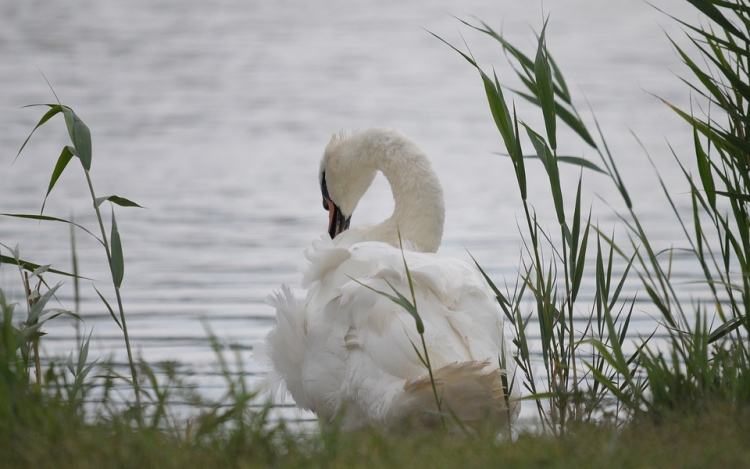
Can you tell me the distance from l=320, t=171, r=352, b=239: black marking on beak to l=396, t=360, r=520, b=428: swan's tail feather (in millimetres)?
2622

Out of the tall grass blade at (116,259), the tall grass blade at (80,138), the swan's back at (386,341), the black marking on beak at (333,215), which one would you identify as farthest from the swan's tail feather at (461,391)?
the black marking on beak at (333,215)

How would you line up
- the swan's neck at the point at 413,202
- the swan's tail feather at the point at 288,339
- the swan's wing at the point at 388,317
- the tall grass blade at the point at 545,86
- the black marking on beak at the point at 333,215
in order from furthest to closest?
the black marking on beak at the point at 333,215, the swan's neck at the point at 413,202, the swan's tail feather at the point at 288,339, the swan's wing at the point at 388,317, the tall grass blade at the point at 545,86

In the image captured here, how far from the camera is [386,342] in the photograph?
4.01 metres

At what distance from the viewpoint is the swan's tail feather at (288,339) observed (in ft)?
15.1

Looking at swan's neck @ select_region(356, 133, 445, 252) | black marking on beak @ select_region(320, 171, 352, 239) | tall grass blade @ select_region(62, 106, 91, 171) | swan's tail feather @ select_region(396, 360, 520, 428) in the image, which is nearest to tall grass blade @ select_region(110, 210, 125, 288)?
tall grass blade @ select_region(62, 106, 91, 171)

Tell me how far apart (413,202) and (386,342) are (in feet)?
5.16

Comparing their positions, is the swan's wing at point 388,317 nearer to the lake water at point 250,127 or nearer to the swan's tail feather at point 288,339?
the swan's tail feather at point 288,339

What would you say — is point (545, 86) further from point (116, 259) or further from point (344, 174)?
point (344, 174)

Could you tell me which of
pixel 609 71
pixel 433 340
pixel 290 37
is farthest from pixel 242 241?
pixel 290 37

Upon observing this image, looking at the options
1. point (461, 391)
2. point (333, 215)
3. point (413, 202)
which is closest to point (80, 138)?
point (461, 391)

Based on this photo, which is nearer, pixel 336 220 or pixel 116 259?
pixel 116 259

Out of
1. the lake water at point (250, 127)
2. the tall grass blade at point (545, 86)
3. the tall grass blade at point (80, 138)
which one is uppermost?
the lake water at point (250, 127)

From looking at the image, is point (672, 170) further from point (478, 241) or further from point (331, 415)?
point (331, 415)

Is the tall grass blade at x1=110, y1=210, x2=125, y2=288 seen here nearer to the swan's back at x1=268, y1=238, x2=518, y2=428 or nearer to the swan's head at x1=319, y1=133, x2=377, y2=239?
the swan's back at x1=268, y1=238, x2=518, y2=428
